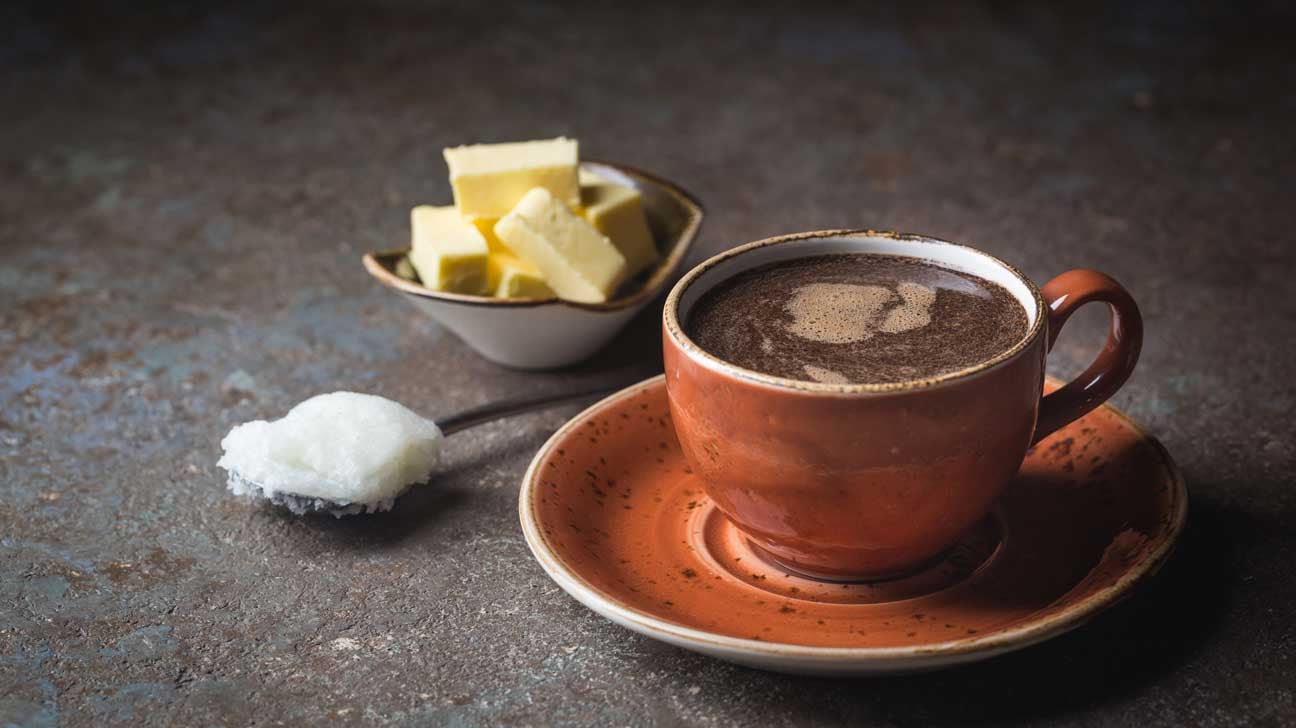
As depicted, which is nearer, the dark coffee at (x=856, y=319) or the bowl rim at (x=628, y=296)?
the dark coffee at (x=856, y=319)

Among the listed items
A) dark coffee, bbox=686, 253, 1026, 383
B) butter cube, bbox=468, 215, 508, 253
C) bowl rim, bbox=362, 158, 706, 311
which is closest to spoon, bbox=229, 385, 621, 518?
bowl rim, bbox=362, 158, 706, 311

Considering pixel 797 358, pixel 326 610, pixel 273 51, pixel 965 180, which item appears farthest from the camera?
pixel 273 51

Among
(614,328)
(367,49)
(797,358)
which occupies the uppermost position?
(797,358)

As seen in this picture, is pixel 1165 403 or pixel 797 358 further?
pixel 1165 403

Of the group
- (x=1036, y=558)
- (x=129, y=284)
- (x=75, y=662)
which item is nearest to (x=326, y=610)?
(x=75, y=662)

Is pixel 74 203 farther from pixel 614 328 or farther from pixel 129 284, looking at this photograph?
pixel 614 328

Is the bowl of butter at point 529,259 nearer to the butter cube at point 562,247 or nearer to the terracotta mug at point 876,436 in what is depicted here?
the butter cube at point 562,247

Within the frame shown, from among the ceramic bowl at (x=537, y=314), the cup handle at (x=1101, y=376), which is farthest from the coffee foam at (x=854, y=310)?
the ceramic bowl at (x=537, y=314)
